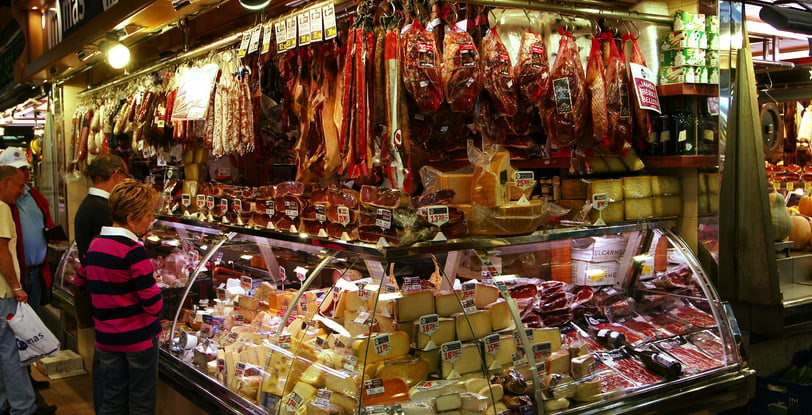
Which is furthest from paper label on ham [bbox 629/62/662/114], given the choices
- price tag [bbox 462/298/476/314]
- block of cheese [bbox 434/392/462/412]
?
block of cheese [bbox 434/392/462/412]

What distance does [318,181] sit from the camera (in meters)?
4.01

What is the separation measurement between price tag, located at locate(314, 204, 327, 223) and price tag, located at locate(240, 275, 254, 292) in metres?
1.08

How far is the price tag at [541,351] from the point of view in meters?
3.04

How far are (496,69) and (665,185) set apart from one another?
4.62 feet

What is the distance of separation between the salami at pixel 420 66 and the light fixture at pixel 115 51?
11.4 feet

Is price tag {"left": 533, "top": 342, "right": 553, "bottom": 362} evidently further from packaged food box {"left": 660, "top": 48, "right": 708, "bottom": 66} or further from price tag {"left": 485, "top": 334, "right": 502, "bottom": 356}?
packaged food box {"left": 660, "top": 48, "right": 708, "bottom": 66}

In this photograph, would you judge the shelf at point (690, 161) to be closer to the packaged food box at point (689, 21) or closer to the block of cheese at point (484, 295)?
the packaged food box at point (689, 21)

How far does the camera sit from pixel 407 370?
277 centimetres

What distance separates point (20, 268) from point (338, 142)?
12.0 feet

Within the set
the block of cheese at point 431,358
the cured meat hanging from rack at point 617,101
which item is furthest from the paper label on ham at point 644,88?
the block of cheese at point 431,358

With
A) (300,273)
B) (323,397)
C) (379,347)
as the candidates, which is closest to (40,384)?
(300,273)

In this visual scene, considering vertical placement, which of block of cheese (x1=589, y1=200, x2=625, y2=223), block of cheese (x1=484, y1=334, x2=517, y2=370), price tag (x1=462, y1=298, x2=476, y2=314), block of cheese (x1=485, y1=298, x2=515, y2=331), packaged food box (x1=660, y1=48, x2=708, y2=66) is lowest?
block of cheese (x1=484, y1=334, x2=517, y2=370)

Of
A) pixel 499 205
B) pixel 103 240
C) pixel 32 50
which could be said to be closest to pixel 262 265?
pixel 103 240

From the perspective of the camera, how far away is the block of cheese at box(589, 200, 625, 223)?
138 inches
